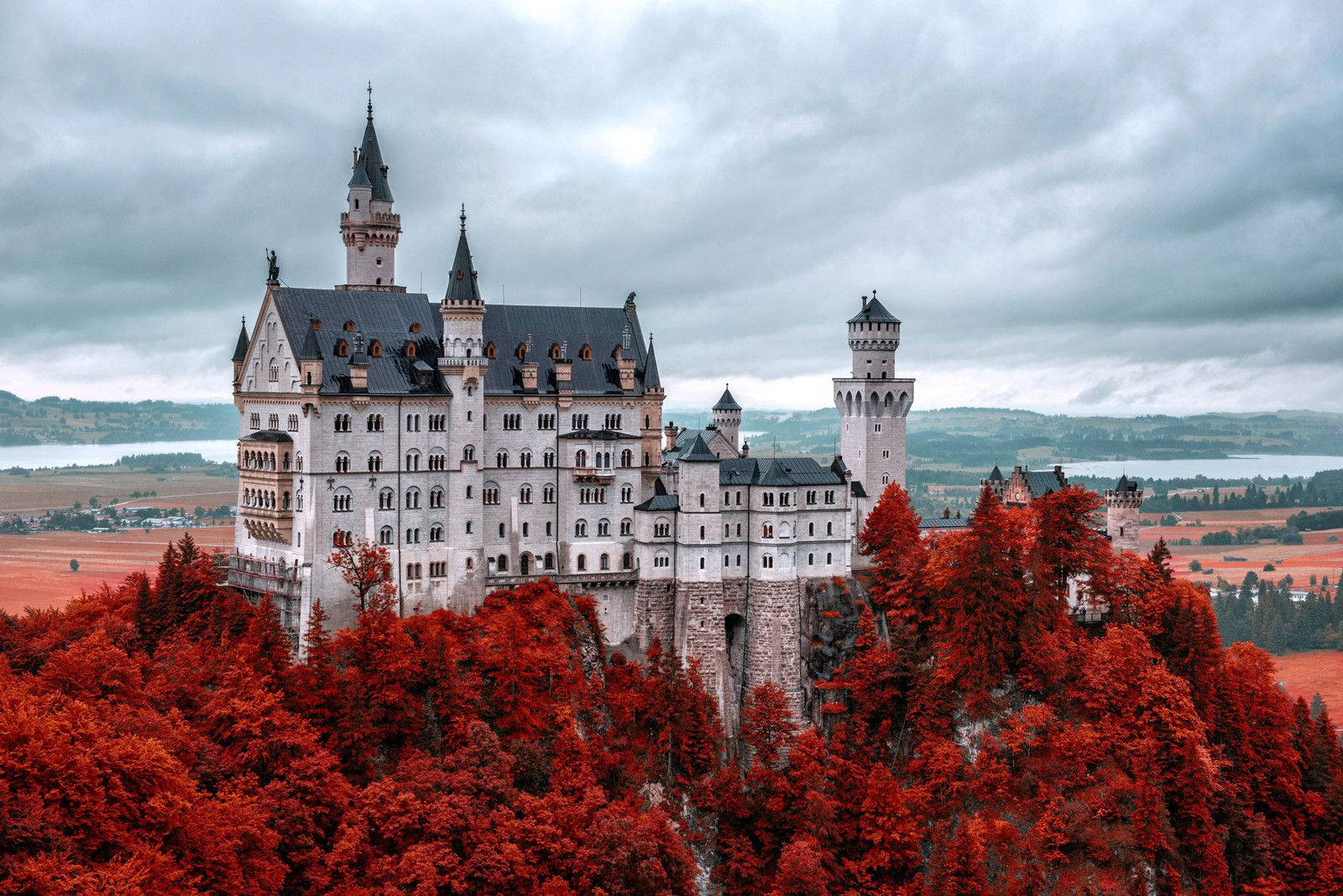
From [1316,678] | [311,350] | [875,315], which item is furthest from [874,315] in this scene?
[1316,678]

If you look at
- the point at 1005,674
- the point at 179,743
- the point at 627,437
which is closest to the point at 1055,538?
the point at 1005,674

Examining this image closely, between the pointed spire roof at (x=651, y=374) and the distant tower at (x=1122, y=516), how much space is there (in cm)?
3769

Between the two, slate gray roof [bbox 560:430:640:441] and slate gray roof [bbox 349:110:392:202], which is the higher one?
slate gray roof [bbox 349:110:392:202]

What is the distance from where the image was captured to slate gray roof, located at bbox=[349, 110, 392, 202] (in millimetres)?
99062

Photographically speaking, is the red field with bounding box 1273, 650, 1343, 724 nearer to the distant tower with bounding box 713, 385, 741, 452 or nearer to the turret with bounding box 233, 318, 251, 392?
the distant tower with bounding box 713, 385, 741, 452

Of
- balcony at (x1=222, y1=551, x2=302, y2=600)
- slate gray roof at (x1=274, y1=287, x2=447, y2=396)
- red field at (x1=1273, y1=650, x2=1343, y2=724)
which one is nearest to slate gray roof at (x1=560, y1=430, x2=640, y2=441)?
slate gray roof at (x1=274, y1=287, x2=447, y2=396)

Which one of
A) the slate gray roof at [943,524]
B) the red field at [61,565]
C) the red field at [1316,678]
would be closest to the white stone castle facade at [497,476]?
the slate gray roof at [943,524]

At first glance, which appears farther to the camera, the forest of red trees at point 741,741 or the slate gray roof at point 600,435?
the slate gray roof at point 600,435

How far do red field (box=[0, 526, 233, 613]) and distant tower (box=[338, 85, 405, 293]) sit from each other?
4420cm

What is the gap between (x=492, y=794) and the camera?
3014 inches

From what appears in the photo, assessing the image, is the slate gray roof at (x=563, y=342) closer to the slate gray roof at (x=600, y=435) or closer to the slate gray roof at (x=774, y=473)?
the slate gray roof at (x=600, y=435)

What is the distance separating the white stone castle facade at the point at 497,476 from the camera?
8788 cm

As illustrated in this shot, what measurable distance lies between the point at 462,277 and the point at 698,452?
19.5 metres

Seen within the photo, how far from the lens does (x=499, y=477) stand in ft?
310
